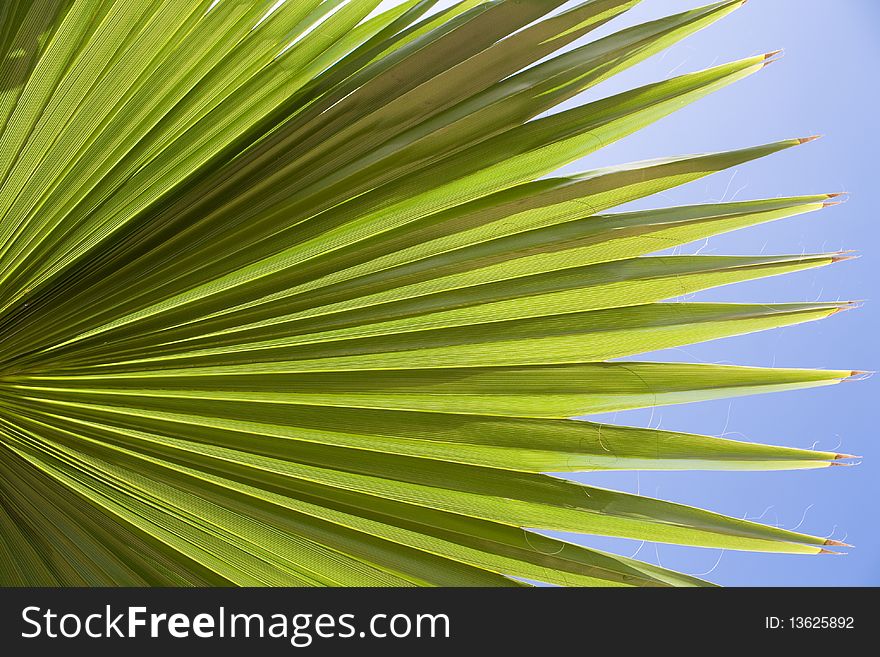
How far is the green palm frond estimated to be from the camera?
928 mm

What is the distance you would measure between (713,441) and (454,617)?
0.51 metres

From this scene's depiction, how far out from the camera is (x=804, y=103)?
5.69 feet

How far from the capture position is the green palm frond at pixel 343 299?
928 millimetres

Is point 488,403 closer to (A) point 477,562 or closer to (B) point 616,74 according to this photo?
(A) point 477,562

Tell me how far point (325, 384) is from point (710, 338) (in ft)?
2.16

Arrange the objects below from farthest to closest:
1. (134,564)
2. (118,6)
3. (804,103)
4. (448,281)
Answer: (804,103) → (134,564) → (448,281) → (118,6)

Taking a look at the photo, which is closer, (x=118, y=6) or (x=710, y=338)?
(x=118, y=6)

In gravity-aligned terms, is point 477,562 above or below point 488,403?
below

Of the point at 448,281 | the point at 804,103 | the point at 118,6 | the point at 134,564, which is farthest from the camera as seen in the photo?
the point at 804,103

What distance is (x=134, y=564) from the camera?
111 cm

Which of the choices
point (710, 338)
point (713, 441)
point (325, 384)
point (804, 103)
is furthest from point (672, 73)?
point (804, 103)

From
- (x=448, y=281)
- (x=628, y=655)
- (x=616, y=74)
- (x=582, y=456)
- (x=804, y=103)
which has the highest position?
(x=804, y=103)

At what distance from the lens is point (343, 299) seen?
102 centimetres

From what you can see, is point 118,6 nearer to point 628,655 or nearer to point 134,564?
point 134,564
